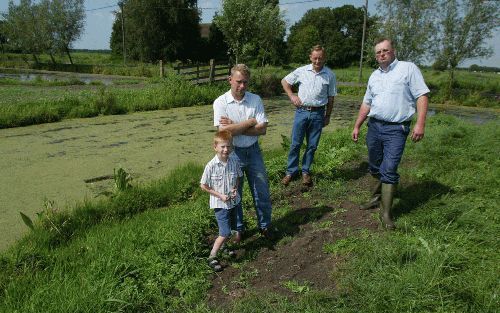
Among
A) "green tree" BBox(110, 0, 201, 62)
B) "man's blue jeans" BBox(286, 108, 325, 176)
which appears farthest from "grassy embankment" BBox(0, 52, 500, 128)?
"green tree" BBox(110, 0, 201, 62)

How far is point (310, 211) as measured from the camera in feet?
14.1

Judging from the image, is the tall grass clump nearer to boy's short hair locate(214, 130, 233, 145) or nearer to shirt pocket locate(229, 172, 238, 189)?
shirt pocket locate(229, 172, 238, 189)

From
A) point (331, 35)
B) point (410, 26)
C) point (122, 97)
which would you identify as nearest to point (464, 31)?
point (410, 26)

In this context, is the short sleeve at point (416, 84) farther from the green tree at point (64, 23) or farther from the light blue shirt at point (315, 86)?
the green tree at point (64, 23)

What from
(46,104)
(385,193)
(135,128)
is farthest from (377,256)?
(46,104)

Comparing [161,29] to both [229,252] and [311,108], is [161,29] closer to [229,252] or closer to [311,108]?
[311,108]

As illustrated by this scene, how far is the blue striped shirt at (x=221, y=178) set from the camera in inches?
130

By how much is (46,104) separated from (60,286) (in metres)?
9.93

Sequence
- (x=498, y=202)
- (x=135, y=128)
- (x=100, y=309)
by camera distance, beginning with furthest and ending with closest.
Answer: (x=135, y=128)
(x=498, y=202)
(x=100, y=309)

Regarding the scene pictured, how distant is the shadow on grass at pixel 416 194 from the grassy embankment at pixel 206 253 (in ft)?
0.04

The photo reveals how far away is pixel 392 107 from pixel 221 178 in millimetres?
1799

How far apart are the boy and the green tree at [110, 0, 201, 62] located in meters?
36.6

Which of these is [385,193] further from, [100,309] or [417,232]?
[100,309]

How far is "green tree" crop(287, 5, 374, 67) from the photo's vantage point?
5050 centimetres
